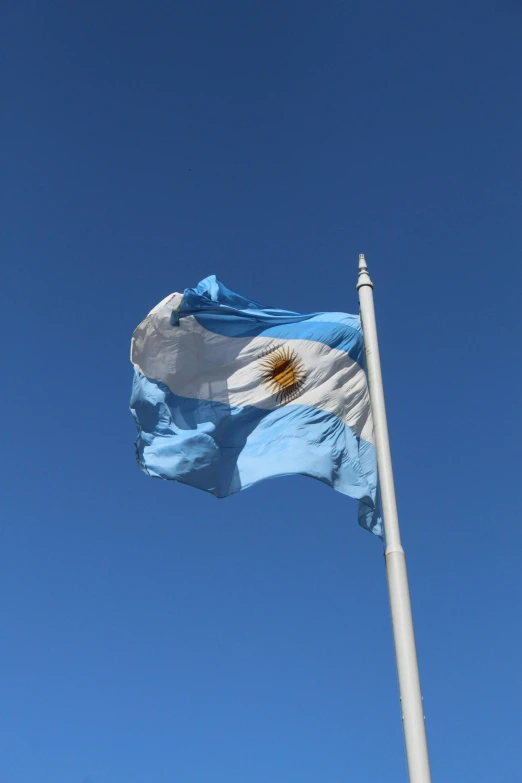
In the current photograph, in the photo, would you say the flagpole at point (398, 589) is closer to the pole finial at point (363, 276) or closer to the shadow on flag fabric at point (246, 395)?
the pole finial at point (363, 276)

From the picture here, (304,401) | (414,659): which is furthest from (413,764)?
(304,401)

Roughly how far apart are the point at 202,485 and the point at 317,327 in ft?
11.0

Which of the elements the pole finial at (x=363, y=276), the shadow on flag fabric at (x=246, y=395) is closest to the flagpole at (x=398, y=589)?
the pole finial at (x=363, y=276)

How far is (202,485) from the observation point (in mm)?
15719

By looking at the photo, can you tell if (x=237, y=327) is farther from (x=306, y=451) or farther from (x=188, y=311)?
(x=306, y=451)

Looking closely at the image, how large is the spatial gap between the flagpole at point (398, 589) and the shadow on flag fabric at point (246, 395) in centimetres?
163

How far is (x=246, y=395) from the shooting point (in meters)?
16.4

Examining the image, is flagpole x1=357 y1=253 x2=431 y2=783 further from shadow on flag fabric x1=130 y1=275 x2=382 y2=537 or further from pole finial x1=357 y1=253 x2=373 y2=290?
shadow on flag fabric x1=130 y1=275 x2=382 y2=537

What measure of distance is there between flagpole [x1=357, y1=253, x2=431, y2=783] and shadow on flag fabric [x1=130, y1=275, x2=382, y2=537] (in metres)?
1.63

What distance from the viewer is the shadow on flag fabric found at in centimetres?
1527

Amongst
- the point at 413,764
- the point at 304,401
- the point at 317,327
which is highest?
the point at 317,327

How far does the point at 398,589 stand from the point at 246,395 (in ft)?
Answer: 17.4

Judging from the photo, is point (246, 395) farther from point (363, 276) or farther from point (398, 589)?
point (398, 589)

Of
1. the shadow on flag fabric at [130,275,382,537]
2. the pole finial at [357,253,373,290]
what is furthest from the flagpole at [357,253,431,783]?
the shadow on flag fabric at [130,275,382,537]
